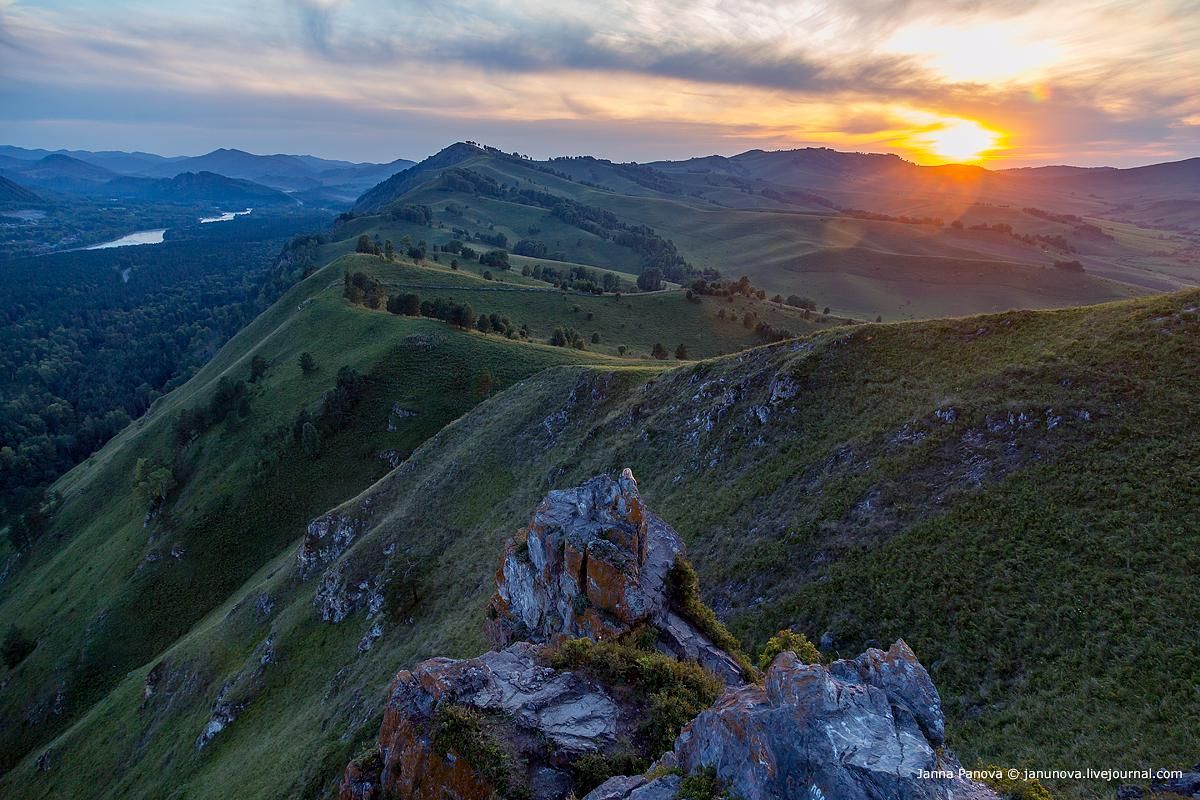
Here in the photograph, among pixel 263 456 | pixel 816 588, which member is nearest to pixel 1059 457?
pixel 816 588

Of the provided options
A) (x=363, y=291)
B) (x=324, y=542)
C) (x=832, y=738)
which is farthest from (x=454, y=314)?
(x=832, y=738)

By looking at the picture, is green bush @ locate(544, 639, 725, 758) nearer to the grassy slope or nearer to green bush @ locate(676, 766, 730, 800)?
green bush @ locate(676, 766, 730, 800)

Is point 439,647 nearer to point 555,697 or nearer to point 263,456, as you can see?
point 555,697

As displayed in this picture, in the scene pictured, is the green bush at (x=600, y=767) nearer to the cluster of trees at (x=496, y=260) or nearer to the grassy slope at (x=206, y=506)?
the grassy slope at (x=206, y=506)

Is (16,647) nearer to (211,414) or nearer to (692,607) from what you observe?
(211,414)

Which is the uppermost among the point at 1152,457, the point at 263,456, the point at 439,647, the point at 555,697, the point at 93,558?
the point at 1152,457

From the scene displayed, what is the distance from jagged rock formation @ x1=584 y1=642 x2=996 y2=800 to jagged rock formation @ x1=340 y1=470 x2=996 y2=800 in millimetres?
27

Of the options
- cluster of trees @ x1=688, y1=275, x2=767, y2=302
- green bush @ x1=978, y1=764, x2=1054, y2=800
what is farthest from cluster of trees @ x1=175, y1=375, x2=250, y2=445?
green bush @ x1=978, y1=764, x2=1054, y2=800

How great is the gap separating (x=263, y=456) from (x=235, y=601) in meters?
23.5

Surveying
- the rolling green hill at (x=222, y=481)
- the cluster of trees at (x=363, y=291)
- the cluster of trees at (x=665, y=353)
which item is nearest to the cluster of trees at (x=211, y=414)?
the rolling green hill at (x=222, y=481)

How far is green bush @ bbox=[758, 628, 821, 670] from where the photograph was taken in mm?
16734

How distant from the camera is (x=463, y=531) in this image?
48.3 metres

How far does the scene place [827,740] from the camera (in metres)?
10.5

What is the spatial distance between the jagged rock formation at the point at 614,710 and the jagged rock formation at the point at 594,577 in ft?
0.23
